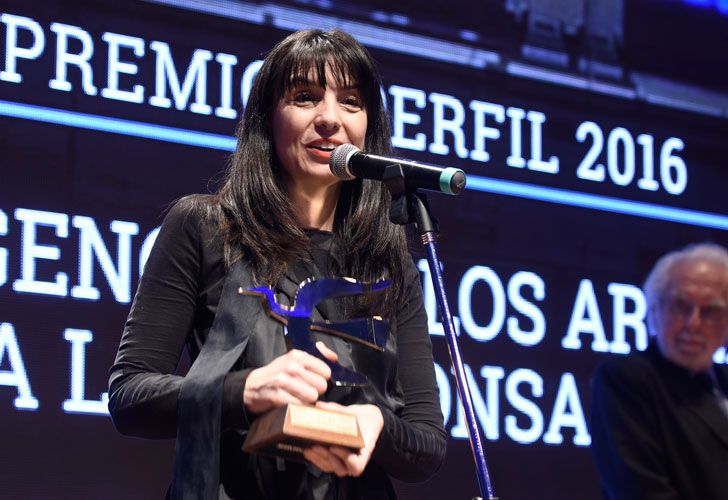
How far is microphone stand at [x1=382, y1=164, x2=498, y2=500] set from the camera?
1.47 metres

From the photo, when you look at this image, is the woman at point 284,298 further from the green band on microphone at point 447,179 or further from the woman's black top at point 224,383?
the green band on microphone at point 447,179

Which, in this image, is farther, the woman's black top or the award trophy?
the woman's black top

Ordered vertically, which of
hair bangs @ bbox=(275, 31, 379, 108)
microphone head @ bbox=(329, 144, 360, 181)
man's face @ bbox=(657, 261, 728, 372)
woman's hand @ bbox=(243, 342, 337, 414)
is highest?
hair bangs @ bbox=(275, 31, 379, 108)

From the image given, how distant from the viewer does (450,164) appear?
152 inches

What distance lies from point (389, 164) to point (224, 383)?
0.41m

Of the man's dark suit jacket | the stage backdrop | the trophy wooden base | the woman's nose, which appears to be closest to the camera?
the trophy wooden base

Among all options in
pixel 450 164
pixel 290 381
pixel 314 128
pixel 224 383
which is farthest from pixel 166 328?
pixel 450 164

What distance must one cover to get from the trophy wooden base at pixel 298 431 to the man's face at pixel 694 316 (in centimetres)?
122

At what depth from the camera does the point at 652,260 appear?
424cm

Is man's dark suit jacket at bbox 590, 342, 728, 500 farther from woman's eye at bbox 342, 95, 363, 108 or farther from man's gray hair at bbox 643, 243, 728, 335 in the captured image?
woman's eye at bbox 342, 95, 363, 108

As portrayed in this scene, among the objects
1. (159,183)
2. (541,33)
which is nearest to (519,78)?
(541,33)

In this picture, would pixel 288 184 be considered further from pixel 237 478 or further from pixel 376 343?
pixel 237 478

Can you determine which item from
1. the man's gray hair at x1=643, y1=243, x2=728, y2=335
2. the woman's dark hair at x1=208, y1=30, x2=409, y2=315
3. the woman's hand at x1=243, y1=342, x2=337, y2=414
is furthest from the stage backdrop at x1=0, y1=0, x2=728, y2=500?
the woman's hand at x1=243, y1=342, x2=337, y2=414

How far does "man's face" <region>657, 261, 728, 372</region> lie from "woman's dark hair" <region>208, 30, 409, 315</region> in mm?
851
